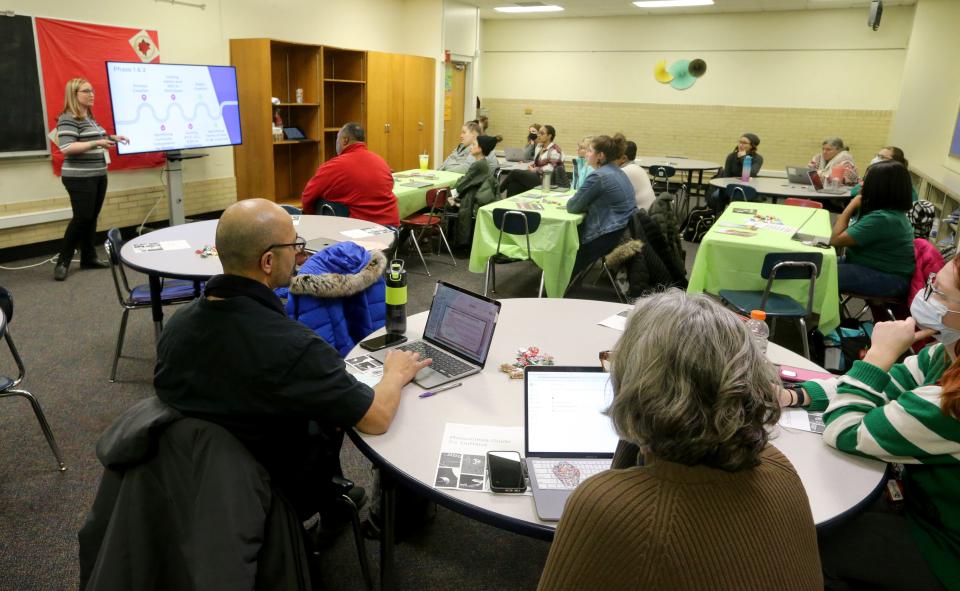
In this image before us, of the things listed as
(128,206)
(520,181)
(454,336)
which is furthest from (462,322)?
(128,206)

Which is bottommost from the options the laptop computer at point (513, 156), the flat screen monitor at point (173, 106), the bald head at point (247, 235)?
the laptop computer at point (513, 156)

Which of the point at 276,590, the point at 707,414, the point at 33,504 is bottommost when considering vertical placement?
the point at 33,504

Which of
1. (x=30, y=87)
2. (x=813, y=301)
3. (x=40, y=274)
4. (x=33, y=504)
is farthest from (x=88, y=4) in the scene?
(x=813, y=301)

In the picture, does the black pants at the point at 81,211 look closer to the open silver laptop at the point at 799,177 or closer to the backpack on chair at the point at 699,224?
the backpack on chair at the point at 699,224

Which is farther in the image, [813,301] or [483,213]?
[483,213]

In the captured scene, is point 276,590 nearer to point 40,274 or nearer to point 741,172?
point 40,274

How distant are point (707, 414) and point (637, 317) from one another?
0.20 metres

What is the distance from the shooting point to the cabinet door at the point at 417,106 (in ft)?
29.9

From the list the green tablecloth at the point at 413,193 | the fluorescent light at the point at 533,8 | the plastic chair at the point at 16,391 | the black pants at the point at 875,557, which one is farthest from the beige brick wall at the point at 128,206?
the black pants at the point at 875,557

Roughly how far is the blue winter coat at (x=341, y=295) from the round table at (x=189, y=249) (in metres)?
0.61

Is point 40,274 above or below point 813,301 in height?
below

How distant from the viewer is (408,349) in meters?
2.07

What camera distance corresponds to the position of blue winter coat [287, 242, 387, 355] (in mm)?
2334

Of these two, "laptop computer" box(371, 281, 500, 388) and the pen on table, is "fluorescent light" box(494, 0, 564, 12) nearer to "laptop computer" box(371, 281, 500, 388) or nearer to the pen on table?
"laptop computer" box(371, 281, 500, 388)
